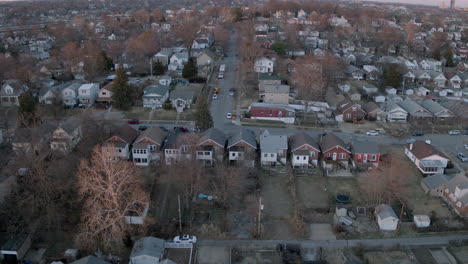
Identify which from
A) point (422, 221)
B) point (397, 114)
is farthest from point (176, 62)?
point (422, 221)

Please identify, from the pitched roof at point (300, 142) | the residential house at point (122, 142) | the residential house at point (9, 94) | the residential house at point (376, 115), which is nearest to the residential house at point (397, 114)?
the residential house at point (376, 115)

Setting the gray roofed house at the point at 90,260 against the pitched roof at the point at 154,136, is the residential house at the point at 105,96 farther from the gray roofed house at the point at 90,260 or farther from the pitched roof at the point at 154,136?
the gray roofed house at the point at 90,260

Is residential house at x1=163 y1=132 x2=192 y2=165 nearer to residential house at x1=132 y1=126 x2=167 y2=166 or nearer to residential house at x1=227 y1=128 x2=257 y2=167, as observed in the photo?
residential house at x1=132 y1=126 x2=167 y2=166

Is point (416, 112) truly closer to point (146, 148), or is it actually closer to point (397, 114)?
point (397, 114)

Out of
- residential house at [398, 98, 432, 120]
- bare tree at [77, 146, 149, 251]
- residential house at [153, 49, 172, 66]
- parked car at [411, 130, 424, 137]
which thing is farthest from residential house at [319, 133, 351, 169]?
residential house at [153, 49, 172, 66]

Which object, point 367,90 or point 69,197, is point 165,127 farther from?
point 367,90

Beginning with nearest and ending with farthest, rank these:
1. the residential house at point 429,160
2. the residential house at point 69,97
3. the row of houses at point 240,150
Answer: the residential house at point 429,160, the row of houses at point 240,150, the residential house at point 69,97
